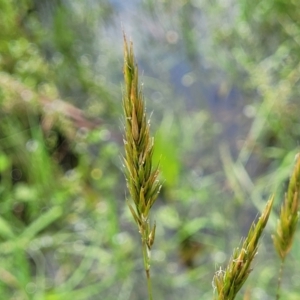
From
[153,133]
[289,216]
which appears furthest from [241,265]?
[153,133]

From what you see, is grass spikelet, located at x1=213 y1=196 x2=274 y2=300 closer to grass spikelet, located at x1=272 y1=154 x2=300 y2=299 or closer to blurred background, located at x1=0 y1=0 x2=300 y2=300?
grass spikelet, located at x1=272 y1=154 x2=300 y2=299

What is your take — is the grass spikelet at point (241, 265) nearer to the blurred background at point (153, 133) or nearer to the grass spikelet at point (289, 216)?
the grass spikelet at point (289, 216)

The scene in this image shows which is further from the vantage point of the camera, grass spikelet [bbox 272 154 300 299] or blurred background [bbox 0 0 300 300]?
blurred background [bbox 0 0 300 300]

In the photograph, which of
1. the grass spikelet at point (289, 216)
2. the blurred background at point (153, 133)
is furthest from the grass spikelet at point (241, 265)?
the blurred background at point (153, 133)

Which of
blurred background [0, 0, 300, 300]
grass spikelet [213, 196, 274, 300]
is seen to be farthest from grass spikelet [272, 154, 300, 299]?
blurred background [0, 0, 300, 300]

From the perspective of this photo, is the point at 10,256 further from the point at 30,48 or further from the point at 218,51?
the point at 218,51

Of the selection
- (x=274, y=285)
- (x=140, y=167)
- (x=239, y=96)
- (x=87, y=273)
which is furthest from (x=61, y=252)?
(x=140, y=167)
